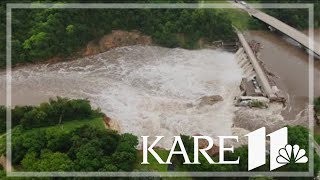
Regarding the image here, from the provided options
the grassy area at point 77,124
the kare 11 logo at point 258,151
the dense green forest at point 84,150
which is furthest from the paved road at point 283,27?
the grassy area at point 77,124

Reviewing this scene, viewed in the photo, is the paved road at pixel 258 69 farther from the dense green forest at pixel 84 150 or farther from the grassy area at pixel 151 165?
the grassy area at pixel 151 165

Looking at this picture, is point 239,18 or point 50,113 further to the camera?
point 239,18

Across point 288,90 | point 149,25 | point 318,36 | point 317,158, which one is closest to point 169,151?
point 317,158

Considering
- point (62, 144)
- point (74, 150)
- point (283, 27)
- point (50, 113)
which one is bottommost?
point (74, 150)

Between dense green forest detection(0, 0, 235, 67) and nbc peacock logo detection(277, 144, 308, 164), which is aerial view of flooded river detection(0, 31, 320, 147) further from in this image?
nbc peacock logo detection(277, 144, 308, 164)

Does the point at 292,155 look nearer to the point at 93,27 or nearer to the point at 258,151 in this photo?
the point at 258,151

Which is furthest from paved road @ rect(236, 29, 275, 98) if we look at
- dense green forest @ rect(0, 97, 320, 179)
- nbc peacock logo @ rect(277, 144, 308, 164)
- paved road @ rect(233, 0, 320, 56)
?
nbc peacock logo @ rect(277, 144, 308, 164)

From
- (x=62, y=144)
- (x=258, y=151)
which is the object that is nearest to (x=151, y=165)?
(x=62, y=144)

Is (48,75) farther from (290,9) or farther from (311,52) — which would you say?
(290,9)
